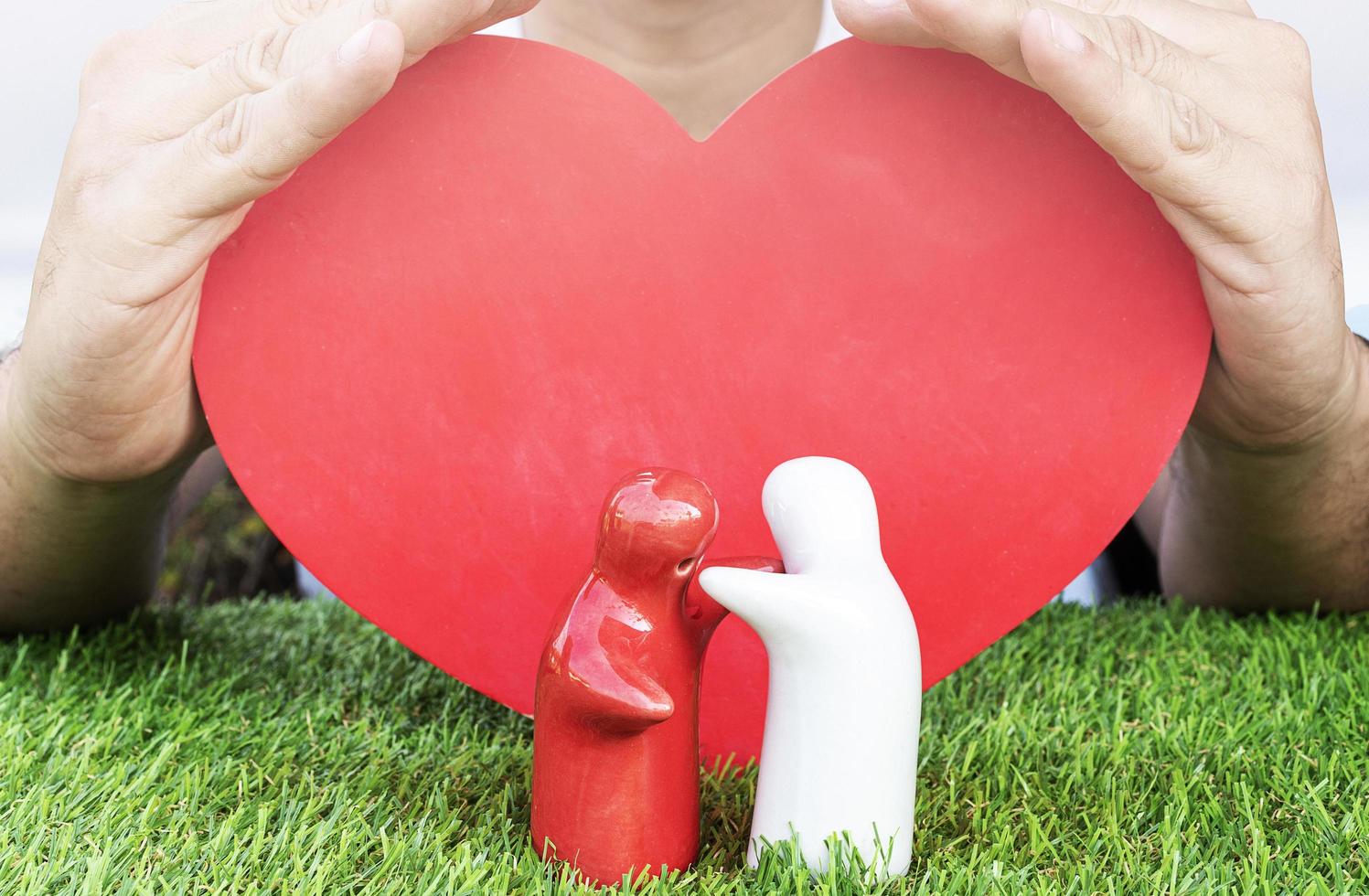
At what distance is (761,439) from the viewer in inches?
37.1

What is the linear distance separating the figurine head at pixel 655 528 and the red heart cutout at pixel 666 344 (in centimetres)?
19

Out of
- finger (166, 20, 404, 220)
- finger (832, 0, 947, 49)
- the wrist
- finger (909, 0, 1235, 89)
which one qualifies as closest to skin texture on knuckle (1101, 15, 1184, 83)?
finger (909, 0, 1235, 89)

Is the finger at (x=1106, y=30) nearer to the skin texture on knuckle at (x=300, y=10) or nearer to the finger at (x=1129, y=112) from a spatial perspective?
the finger at (x=1129, y=112)

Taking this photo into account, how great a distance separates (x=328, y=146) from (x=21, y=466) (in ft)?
1.38

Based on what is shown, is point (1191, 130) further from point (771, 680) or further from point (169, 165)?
point (169, 165)

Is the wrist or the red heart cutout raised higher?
the red heart cutout

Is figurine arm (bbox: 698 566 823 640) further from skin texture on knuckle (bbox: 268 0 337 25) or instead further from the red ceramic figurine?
skin texture on knuckle (bbox: 268 0 337 25)

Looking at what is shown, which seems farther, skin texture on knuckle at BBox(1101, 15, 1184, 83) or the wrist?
the wrist

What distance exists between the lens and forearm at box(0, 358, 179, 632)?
1.06 meters

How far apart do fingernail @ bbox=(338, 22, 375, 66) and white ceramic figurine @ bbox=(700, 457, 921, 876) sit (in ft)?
Result: 1.29

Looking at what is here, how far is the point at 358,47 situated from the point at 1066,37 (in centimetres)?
45

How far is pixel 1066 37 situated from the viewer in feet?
2.47

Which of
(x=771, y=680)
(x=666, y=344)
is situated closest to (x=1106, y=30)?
(x=666, y=344)

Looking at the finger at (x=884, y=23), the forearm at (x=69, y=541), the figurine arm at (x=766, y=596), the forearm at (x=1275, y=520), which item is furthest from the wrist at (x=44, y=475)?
the forearm at (x=1275, y=520)
